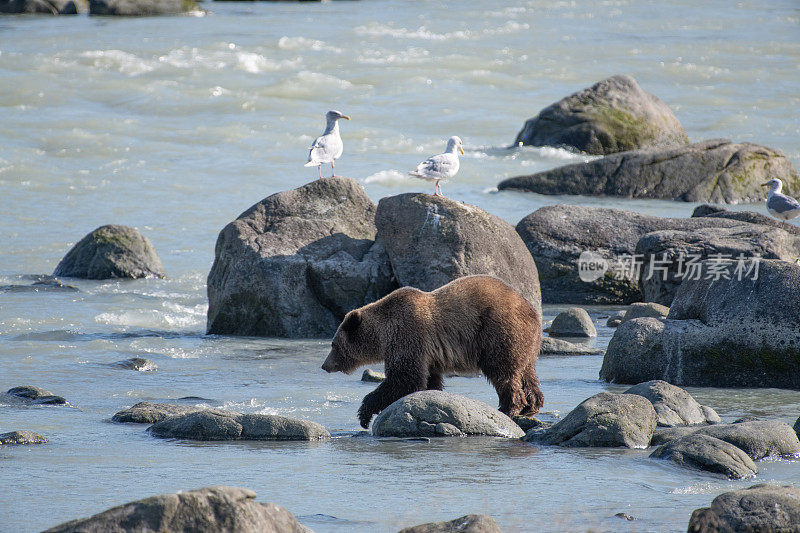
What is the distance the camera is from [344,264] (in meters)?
12.4

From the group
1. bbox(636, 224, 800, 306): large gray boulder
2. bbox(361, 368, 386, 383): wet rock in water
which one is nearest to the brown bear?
bbox(361, 368, 386, 383): wet rock in water

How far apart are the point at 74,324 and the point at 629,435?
Result: 768cm

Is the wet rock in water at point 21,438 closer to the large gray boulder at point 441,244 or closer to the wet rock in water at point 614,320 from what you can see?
the large gray boulder at point 441,244

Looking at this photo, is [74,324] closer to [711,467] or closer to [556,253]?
[556,253]

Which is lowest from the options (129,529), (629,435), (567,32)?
(629,435)

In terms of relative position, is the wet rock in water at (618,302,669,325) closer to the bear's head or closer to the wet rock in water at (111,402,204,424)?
the bear's head

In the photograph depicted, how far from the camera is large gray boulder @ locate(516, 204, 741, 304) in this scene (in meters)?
14.1

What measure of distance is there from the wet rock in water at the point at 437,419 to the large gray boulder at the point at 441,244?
Answer: 443 cm

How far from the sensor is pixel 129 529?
13.6 feet

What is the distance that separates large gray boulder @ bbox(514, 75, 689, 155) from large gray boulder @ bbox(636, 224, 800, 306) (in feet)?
35.1

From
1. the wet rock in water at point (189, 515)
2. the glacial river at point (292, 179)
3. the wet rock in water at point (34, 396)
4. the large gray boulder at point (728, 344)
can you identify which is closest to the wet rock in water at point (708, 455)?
the glacial river at point (292, 179)

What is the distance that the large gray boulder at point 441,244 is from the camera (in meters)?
11.9

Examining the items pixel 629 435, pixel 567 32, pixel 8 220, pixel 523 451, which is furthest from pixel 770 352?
pixel 567 32

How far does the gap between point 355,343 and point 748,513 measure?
3.97 m
